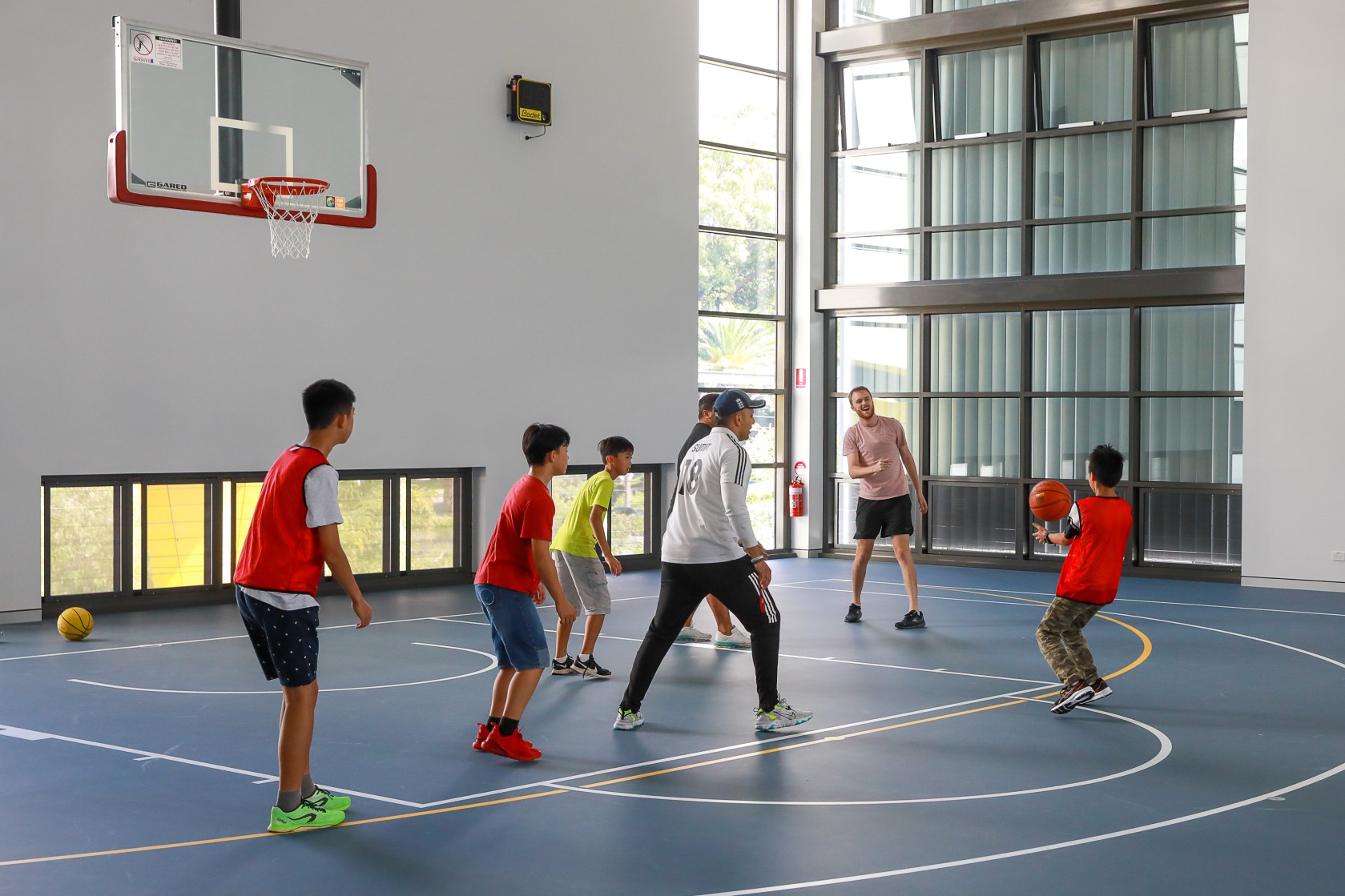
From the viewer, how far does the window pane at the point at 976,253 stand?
1532 centimetres

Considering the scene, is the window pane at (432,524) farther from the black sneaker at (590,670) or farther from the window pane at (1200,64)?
the window pane at (1200,64)

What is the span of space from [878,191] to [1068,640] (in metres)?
9.85

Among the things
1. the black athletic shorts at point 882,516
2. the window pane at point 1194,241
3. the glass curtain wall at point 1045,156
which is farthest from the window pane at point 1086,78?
the black athletic shorts at point 882,516

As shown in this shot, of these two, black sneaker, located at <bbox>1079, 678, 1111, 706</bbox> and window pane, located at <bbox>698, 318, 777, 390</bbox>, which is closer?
black sneaker, located at <bbox>1079, 678, 1111, 706</bbox>

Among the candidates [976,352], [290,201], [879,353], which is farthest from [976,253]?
[290,201]

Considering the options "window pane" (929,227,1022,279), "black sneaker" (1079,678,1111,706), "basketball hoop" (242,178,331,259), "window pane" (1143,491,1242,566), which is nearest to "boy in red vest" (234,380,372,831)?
"black sneaker" (1079,678,1111,706)

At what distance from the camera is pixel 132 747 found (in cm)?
645

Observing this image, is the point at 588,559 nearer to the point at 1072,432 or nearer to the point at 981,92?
the point at 1072,432

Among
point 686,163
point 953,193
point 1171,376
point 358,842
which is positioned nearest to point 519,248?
point 686,163

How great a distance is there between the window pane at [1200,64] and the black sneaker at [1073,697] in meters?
9.12

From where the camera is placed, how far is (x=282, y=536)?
4.95 m

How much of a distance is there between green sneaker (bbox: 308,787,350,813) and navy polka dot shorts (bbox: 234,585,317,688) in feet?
1.52

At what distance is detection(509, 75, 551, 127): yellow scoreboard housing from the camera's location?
13.7 meters

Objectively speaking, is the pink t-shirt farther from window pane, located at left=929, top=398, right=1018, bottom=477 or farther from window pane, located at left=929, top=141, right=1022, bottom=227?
window pane, located at left=929, top=141, right=1022, bottom=227
